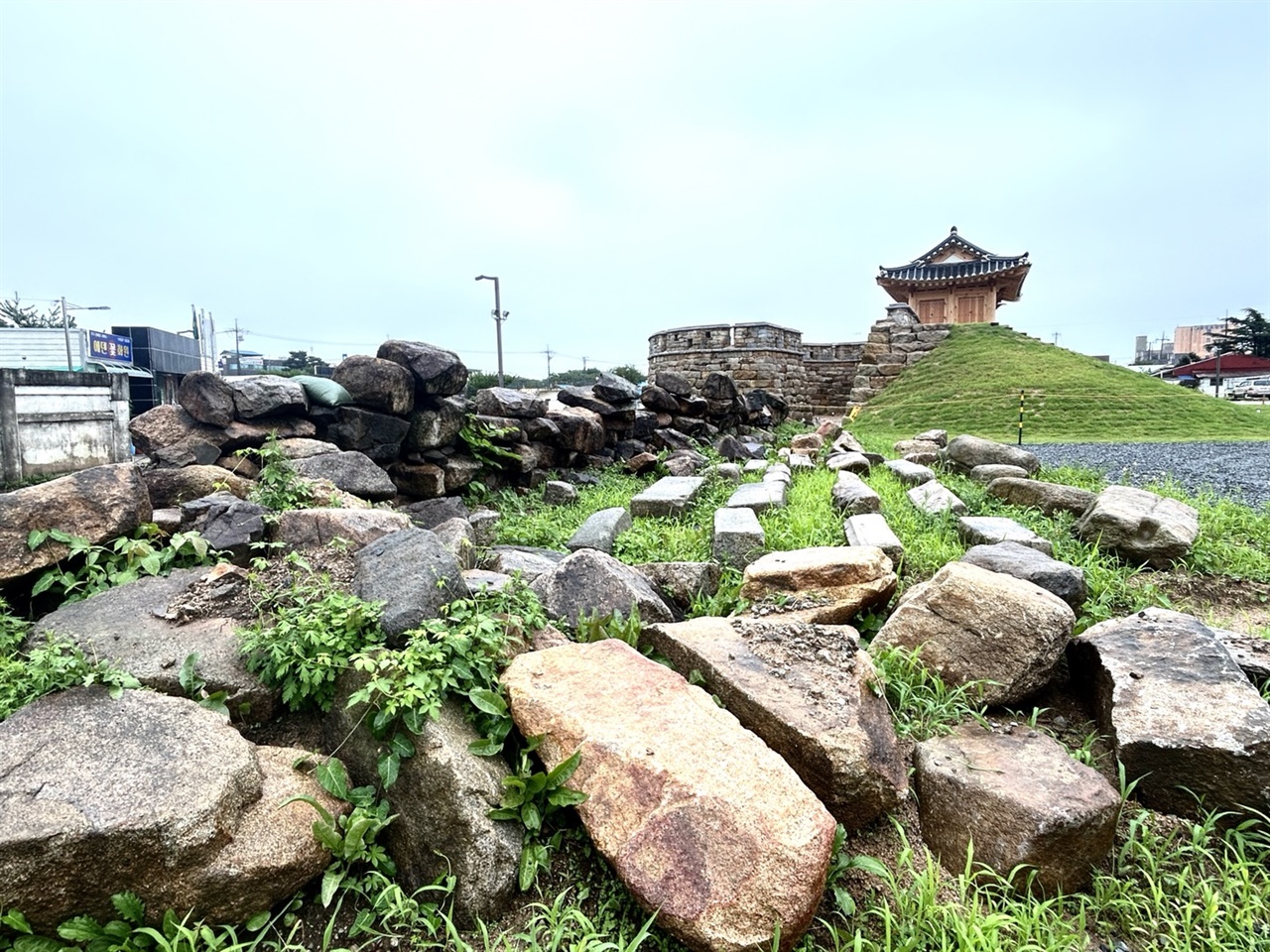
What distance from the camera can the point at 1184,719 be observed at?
2.13 m

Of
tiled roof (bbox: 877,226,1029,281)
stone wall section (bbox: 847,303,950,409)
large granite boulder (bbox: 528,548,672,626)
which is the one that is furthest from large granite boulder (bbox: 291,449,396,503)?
tiled roof (bbox: 877,226,1029,281)

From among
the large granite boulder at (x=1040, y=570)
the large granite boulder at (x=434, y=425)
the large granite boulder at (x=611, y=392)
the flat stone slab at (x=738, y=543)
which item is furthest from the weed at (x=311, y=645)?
the large granite boulder at (x=611, y=392)

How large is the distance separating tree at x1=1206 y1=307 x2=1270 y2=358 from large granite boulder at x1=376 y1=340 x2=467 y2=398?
143ft

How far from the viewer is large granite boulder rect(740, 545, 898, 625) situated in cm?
294

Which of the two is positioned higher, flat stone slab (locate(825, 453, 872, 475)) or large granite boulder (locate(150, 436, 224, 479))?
large granite boulder (locate(150, 436, 224, 479))

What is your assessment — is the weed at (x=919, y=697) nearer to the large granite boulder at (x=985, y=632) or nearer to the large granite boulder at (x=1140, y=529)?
the large granite boulder at (x=985, y=632)

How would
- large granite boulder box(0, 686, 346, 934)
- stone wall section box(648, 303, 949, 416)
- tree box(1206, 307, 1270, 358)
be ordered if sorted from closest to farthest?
large granite boulder box(0, 686, 346, 934), stone wall section box(648, 303, 949, 416), tree box(1206, 307, 1270, 358)

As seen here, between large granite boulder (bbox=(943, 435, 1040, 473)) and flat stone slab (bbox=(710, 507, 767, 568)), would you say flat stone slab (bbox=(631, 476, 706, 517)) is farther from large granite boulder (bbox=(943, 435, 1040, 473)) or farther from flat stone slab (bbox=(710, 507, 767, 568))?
large granite boulder (bbox=(943, 435, 1040, 473))

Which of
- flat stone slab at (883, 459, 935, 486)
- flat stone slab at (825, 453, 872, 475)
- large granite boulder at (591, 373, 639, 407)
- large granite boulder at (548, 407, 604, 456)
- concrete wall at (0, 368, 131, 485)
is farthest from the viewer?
large granite boulder at (591, 373, 639, 407)

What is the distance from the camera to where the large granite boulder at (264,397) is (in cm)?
486

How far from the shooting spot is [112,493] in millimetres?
2797

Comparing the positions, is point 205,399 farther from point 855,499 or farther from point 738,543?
point 855,499

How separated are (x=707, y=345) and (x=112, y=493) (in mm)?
19113

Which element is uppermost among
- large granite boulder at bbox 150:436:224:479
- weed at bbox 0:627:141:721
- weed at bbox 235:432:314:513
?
large granite boulder at bbox 150:436:224:479
